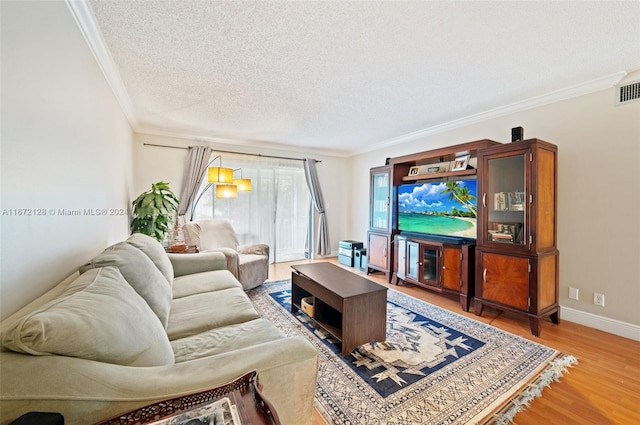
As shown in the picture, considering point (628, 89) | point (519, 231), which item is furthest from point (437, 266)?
point (628, 89)

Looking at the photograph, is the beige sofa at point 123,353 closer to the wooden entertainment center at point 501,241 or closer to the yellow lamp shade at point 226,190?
the yellow lamp shade at point 226,190

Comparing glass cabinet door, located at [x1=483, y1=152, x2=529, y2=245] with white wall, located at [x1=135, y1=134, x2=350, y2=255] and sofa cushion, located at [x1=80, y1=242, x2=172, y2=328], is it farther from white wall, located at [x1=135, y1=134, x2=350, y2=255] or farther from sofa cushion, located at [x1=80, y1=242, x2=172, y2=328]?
white wall, located at [x1=135, y1=134, x2=350, y2=255]

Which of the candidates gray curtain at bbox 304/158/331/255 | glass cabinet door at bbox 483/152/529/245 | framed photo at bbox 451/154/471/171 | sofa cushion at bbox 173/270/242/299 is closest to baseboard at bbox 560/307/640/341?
glass cabinet door at bbox 483/152/529/245

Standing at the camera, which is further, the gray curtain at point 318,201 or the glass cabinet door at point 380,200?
the gray curtain at point 318,201

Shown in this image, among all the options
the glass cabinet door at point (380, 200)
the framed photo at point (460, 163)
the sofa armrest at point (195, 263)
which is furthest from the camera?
the glass cabinet door at point (380, 200)

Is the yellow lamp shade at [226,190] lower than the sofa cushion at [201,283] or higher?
higher

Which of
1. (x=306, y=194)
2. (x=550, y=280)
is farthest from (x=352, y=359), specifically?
(x=306, y=194)

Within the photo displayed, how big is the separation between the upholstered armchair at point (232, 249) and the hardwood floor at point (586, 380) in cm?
218

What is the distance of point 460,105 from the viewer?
3.24 meters

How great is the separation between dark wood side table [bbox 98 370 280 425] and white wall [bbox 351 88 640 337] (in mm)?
3436

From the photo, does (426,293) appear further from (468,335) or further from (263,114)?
(263,114)

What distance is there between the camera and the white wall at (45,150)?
108 cm

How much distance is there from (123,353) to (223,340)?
23.9 inches

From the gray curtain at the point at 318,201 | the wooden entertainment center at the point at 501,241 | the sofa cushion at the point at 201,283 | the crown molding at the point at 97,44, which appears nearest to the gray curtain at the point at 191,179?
the crown molding at the point at 97,44
